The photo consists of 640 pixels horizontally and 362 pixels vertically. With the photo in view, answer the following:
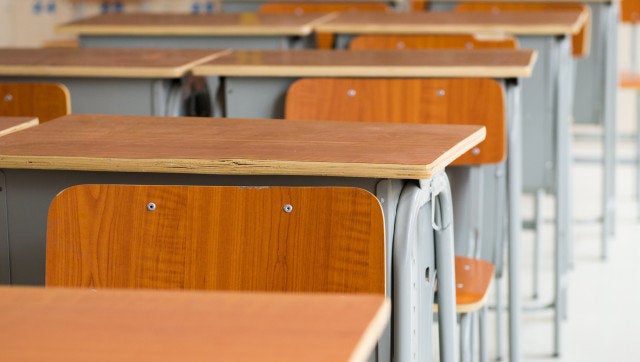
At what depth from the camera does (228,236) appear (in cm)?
158

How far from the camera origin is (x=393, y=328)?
1.81 metres

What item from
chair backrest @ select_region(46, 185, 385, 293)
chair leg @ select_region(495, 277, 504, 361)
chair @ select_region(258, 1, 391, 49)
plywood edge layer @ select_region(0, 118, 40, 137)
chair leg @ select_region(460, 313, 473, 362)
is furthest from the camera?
chair @ select_region(258, 1, 391, 49)

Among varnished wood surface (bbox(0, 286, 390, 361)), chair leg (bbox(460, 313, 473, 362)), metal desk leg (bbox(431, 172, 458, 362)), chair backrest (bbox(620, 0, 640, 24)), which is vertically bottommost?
chair leg (bbox(460, 313, 473, 362))

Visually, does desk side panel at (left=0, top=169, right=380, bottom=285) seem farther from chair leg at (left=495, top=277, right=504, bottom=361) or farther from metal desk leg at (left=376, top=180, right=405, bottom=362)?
chair leg at (left=495, top=277, right=504, bottom=361)

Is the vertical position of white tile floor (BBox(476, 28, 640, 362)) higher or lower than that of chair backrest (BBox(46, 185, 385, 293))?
lower

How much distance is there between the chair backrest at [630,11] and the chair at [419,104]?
2.84 meters

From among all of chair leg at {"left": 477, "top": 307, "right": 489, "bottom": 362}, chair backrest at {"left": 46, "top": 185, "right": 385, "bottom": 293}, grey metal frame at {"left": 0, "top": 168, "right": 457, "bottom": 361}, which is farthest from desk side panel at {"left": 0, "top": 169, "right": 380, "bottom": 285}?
chair leg at {"left": 477, "top": 307, "right": 489, "bottom": 362}

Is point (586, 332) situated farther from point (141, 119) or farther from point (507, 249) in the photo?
point (141, 119)

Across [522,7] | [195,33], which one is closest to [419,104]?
[195,33]

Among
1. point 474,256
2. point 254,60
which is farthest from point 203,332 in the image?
point 254,60

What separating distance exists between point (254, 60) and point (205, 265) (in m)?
1.49

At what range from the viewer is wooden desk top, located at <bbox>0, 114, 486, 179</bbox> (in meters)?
1.81

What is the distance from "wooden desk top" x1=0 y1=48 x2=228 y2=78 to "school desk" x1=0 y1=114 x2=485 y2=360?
0.79m

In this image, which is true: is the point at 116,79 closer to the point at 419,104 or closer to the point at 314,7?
the point at 419,104
